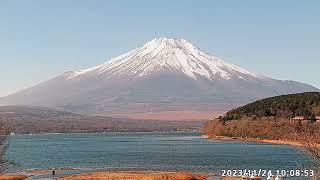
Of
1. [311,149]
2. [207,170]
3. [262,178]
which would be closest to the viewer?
[311,149]

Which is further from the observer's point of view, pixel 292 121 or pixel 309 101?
pixel 309 101

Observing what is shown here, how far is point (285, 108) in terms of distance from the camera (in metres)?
179

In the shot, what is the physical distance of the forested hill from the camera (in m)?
172

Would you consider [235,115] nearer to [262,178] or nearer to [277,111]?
[277,111]

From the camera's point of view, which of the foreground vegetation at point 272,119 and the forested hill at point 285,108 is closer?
the foreground vegetation at point 272,119

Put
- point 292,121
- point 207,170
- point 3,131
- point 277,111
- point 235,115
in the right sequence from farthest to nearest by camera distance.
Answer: point 235,115, point 277,111, point 292,121, point 207,170, point 3,131

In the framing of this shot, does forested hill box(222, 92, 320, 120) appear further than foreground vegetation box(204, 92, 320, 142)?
Yes

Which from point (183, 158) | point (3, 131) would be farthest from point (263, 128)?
point (3, 131)

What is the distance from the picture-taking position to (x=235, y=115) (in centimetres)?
19025

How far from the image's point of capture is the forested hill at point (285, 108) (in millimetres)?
172125

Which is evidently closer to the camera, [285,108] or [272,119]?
[272,119]

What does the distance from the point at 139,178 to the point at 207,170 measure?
1611 centimetres

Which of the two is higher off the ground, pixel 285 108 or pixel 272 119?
pixel 285 108

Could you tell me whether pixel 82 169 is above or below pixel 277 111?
below
